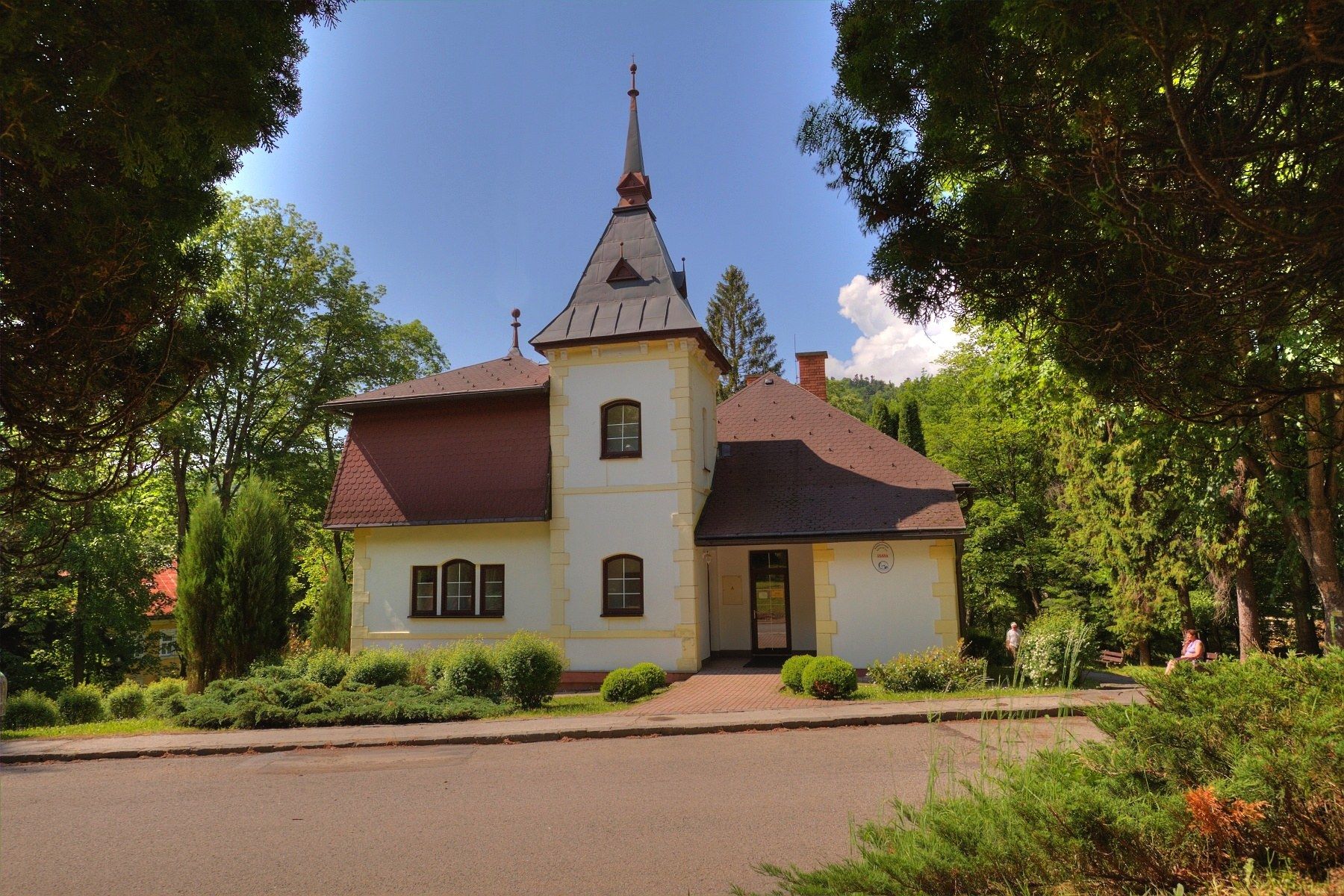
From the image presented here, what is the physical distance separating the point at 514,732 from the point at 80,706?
9963 millimetres

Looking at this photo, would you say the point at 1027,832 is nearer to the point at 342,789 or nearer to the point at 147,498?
the point at 342,789

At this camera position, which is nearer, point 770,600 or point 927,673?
point 927,673

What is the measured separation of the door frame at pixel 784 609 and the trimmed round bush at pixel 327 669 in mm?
9131

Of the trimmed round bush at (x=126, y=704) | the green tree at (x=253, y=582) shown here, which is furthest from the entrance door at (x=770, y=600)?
the trimmed round bush at (x=126, y=704)

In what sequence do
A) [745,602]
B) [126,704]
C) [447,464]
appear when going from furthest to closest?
[745,602]
[447,464]
[126,704]

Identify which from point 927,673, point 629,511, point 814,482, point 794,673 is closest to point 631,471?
point 629,511

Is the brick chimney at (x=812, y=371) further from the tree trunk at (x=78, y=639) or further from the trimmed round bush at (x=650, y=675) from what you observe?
the tree trunk at (x=78, y=639)

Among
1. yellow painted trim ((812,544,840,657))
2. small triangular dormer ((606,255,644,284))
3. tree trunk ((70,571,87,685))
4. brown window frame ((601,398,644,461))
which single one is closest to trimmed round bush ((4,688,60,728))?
brown window frame ((601,398,644,461))

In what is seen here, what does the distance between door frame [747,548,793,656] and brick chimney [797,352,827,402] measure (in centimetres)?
547

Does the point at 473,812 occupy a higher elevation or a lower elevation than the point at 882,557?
lower

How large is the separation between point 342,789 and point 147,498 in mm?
25317

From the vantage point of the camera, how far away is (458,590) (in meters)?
19.2

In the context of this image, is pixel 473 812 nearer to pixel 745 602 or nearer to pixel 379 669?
pixel 379 669

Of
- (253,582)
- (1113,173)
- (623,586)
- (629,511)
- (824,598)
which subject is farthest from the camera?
(629,511)
